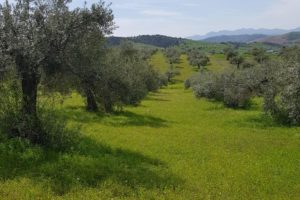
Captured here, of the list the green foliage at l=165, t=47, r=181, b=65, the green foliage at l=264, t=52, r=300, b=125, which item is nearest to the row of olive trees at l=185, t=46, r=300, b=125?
the green foliage at l=264, t=52, r=300, b=125

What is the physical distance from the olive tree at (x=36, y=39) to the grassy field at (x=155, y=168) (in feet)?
8.32

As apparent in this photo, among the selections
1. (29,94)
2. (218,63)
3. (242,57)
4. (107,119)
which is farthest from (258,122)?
(218,63)

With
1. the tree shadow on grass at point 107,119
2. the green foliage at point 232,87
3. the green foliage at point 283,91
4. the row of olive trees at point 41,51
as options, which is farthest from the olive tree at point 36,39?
the green foliage at point 232,87

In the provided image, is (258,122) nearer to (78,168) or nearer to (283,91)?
(283,91)

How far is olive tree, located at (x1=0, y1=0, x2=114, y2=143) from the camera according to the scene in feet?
61.6

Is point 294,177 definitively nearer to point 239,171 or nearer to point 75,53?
point 239,171

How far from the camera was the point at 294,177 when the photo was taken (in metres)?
19.9

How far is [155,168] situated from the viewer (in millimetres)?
19469

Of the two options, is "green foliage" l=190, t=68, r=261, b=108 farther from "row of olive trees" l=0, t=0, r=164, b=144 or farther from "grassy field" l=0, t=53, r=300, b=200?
"row of olive trees" l=0, t=0, r=164, b=144

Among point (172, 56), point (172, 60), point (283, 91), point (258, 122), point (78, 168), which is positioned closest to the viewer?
point (78, 168)

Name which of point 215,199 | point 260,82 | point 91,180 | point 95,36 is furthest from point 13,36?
point 260,82

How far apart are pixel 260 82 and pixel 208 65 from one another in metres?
112

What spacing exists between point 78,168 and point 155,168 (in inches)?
142

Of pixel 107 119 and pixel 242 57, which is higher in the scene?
pixel 242 57
